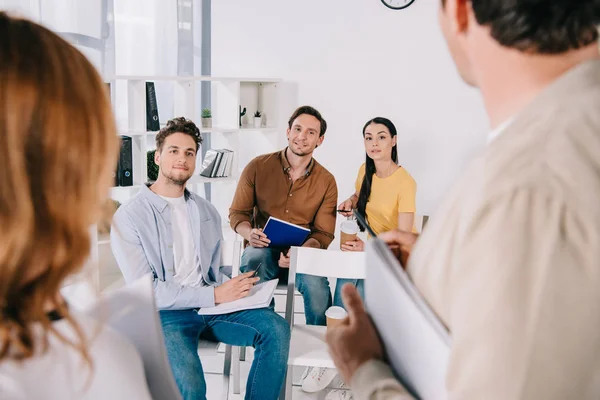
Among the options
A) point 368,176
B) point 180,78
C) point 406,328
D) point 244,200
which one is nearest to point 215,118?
point 180,78

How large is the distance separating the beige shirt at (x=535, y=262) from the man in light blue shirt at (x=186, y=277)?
68.1 inches

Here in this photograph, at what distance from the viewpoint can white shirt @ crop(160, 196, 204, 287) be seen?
2.56 metres

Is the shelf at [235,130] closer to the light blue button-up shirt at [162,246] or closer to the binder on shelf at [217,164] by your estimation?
the binder on shelf at [217,164]

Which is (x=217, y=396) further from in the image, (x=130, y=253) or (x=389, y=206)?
(x=389, y=206)

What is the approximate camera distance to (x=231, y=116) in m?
4.67

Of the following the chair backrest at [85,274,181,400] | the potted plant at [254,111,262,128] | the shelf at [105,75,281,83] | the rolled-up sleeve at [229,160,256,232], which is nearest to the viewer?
the chair backrest at [85,274,181,400]

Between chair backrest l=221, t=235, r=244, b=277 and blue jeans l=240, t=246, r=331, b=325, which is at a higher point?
chair backrest l=221, t=235, r=244, b=277

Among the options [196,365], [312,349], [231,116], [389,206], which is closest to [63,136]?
[196,365]

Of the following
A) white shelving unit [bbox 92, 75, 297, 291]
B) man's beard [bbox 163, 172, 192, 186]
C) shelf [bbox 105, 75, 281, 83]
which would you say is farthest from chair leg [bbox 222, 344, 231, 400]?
shelf [bbox 105, 75, 281, 83]

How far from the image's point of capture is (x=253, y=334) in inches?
92.5

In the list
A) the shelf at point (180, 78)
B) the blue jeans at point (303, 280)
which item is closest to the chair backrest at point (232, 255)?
the blue jeans at point (303, 280)

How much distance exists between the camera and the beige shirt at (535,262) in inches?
20.8

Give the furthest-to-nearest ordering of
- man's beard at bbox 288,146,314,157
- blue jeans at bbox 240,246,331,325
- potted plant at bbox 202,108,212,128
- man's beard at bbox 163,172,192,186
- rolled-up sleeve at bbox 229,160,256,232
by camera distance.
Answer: potted plant at bbox 202,108,212,128, man's beard at bbox 288,146,314,157, rolled-up sleeve at bbox 229,160,256,232, blue jeans at bbox 240,246,331,325, man's beard at bbox 163,172,192,186

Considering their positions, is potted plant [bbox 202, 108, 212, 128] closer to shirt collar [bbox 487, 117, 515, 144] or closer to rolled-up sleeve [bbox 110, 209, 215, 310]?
rolled-up sleeve [bbox 110, 209, 215, 310]
